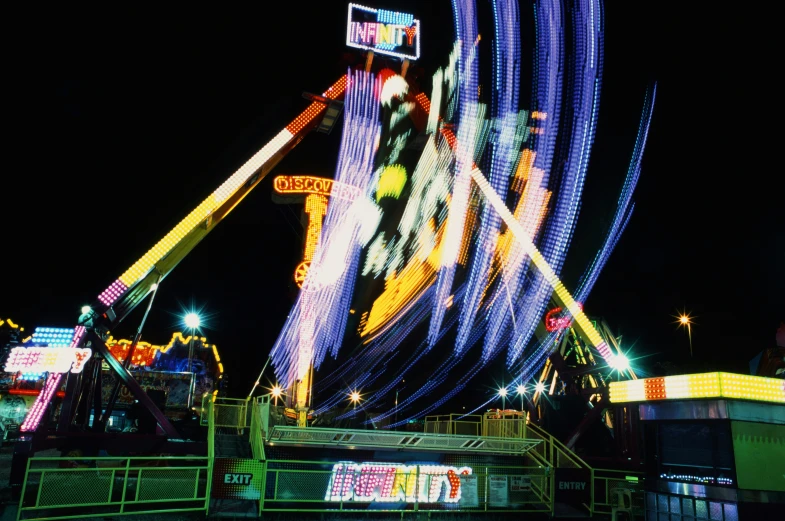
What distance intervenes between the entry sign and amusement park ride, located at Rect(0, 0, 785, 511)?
35 cm

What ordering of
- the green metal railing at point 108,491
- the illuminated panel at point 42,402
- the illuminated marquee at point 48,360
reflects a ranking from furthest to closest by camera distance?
the illuminated marquee at point 48,360, the illuminated panel at point 42,402, the green metal railing at point 108,491

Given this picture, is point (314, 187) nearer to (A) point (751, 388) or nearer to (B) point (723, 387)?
(B) point (723, 387)

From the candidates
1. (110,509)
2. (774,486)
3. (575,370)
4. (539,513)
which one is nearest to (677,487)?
(774,486)

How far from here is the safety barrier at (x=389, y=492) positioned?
13617 mm

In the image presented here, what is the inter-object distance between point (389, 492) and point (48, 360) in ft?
32.3

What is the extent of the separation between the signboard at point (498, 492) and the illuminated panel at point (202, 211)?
1147 centimetres

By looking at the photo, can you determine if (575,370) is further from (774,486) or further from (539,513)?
(774,486)

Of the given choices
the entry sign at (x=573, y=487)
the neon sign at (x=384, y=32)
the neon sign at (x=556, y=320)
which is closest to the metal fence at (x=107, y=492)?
the entry sign at (x=573, y=487)

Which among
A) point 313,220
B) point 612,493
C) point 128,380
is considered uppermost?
point 313,220

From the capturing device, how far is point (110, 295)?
16344 millimetres

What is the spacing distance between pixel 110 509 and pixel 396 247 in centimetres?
3728

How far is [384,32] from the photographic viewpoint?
2948cm

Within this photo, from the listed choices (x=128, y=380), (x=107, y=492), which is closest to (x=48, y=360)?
(x=128, y=380)

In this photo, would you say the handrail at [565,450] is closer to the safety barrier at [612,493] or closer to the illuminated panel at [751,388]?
the safety barrier at [612,493]
